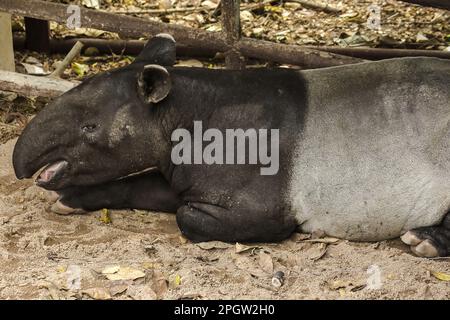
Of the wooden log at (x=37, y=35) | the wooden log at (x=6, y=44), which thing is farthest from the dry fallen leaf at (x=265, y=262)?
the wooden log at (x=37, y=35)

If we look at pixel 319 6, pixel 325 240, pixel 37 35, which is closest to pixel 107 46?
pixel 37 35

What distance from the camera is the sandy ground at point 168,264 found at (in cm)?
Result: 562

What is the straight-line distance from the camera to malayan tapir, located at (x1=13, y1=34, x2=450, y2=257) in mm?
6277

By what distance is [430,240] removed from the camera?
6.18 m

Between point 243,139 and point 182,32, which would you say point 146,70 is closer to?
point 243,139

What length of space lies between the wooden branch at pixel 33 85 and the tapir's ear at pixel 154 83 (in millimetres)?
1760

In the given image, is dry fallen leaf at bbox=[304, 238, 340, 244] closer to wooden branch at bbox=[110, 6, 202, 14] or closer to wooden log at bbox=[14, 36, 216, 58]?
wooden log at bbox=[14, 36, 216, 58]

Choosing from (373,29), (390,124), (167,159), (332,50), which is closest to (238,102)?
(167,159)

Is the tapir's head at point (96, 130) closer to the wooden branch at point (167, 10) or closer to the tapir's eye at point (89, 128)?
the tapir's eye at point (89, 128)

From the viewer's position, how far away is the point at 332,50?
30.0 feet

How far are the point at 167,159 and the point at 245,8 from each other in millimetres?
4832

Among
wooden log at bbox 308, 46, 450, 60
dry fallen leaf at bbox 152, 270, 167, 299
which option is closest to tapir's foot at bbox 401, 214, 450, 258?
dry fallen leaf at bbox 152, 270, 167, 299

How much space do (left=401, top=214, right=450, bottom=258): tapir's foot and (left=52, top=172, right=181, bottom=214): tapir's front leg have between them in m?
1.83
